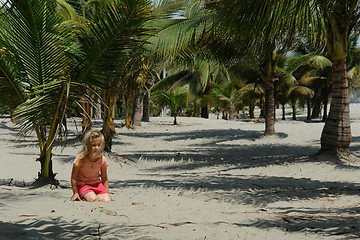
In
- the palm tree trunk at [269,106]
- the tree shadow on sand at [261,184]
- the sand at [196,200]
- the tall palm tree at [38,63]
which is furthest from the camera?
the palm tree trunk at [269,106]

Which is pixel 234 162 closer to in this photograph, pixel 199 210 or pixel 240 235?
pixel 199 210

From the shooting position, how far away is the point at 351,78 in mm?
21453

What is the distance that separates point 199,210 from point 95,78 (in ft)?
7.50

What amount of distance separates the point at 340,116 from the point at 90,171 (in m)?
6.06

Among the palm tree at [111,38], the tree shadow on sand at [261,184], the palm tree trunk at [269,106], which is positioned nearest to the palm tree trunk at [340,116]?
the tree shadow on sand at [261,184]

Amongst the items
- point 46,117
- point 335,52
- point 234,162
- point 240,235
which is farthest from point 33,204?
point 335,52

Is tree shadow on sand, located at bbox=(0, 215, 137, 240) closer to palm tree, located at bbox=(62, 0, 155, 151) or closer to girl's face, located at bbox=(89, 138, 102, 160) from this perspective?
girl's face, located at bbox=(89, 138, 102, 160)

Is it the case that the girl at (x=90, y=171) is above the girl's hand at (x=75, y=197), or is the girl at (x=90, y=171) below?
above

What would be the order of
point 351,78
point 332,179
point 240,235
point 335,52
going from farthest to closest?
point 351,78, point 335,52, point 332,179, point 240,235

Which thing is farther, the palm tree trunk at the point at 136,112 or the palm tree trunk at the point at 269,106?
the palm tree trunk at the point at 136,112

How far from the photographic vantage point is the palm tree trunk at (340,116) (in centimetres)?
796

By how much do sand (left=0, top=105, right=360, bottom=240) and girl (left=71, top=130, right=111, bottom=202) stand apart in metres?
0.19

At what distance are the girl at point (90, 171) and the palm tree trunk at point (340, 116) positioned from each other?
226 inches

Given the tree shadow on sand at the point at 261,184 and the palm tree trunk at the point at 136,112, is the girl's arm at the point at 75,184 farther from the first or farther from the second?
the palm tree trunk at the point at 136,112
